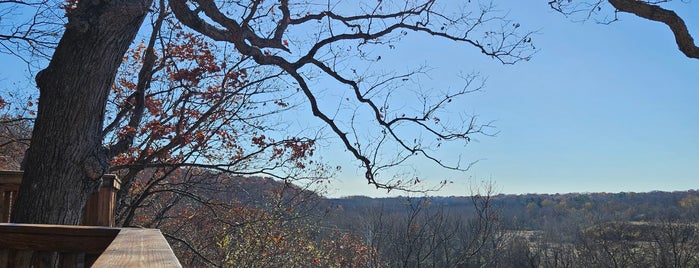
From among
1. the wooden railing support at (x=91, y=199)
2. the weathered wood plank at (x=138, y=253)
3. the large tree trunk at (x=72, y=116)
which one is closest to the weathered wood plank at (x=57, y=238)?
the weathered wood plank at (x=138, y=253)

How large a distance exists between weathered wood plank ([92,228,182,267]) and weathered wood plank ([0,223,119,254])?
0.71 feet

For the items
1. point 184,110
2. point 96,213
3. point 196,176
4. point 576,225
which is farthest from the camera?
point 576,225

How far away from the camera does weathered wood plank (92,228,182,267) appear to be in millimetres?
1357

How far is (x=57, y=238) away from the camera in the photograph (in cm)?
228

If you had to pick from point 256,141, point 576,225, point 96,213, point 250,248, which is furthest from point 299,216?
point 576,225

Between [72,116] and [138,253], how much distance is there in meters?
2.19

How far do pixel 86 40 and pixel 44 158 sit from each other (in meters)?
0.70

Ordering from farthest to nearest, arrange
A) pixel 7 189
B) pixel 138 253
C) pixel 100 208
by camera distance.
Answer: pixel 100 208
pixel 7 189
pixel 138 253

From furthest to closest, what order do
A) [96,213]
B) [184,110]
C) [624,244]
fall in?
[624,244] → [184,110] → [96,213]

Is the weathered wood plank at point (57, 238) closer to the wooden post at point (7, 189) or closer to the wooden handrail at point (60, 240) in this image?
the wooden handrail at point (60, 240)

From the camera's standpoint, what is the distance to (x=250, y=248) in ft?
39.6

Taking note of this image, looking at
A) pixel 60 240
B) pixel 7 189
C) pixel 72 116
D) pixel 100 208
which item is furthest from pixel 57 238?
pixel 7 189

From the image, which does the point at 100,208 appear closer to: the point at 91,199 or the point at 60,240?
the point at 91,199

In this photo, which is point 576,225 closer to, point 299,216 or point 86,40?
point 299,216
